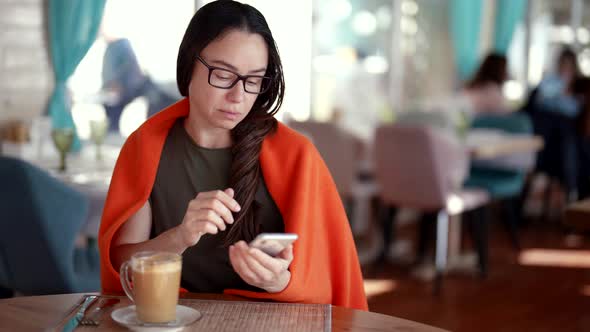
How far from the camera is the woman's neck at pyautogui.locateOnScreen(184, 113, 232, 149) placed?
5.16ft

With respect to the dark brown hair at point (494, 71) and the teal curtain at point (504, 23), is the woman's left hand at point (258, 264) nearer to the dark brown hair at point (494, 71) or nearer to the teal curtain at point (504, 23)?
the dark brown hair at point (494, 71)

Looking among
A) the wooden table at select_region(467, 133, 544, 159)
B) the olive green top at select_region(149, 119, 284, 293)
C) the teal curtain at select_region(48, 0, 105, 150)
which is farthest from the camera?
the wooden table at select_region(467, 133, 544, 159)

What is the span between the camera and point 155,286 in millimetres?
1121

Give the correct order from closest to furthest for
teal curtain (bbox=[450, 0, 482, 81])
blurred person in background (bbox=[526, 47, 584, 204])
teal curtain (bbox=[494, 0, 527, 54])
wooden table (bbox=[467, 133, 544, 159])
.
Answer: wooden table (bbox=[467, 133, 544, 159]) → blurred person in background (bbox=[526, 47, 584, 204]) → teal curtain (bbox=[450, 0, 482, 81]) → teal curtain (bbox=[494, 0, 527, 54])

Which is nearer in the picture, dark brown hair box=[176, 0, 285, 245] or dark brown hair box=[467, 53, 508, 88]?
dark brown hair box=[176, 0, 285, 245]

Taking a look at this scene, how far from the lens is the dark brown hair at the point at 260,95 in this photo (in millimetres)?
1467

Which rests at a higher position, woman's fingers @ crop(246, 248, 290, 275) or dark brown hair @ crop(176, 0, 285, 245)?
dark brown hair @ crop(176, 0, 285, 245)

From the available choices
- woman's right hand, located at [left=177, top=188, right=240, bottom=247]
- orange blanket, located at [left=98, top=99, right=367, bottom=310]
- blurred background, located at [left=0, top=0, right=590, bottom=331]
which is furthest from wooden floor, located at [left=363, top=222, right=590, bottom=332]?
woman's right hand, located at [left=177, top=188, right=240, bottom=247]

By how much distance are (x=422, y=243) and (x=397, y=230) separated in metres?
1.09

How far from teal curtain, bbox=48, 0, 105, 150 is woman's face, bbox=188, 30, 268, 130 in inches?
93.4

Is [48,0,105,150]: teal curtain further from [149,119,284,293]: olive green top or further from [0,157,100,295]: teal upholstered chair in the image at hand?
[149,119,284,293]: olive green top

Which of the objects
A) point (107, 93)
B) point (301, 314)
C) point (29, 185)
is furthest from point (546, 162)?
point (301, 314)

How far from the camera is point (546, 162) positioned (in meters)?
5.89

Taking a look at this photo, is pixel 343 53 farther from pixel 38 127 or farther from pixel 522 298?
pixel 38 127
